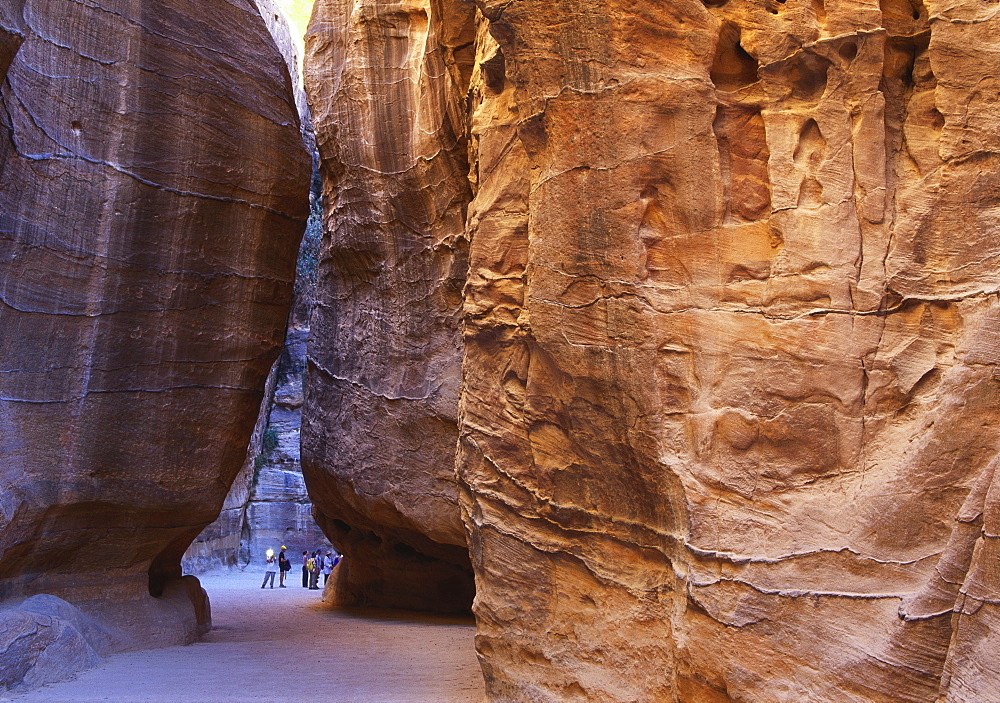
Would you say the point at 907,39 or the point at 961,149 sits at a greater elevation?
the point at 907,39

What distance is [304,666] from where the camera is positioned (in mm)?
9086

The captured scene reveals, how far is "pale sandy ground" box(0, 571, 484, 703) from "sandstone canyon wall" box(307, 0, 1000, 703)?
184cm

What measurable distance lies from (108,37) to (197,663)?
6.88 meters

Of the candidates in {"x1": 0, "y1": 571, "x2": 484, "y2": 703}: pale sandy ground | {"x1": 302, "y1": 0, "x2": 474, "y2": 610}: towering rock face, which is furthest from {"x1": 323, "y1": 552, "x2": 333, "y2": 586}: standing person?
{"x1": 0, "y1": 571, "x2": 484, "y2": 703}: pale sandy ground

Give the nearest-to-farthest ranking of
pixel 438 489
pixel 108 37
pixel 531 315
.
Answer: pixel 531 315 → pixel 108 37 → pixel 438 489

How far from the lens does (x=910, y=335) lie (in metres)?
5.18

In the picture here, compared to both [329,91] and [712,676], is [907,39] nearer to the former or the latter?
[712,676]

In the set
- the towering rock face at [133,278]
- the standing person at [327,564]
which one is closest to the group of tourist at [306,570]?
the standing person at [327,564]

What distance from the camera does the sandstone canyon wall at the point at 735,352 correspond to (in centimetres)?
487

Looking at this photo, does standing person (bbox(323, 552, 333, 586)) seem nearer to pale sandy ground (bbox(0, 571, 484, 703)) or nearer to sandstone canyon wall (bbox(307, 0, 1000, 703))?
pale sandy ground (bbox(0, 571, 484, 703))

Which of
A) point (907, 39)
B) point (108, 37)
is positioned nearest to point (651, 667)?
point (907, 39)

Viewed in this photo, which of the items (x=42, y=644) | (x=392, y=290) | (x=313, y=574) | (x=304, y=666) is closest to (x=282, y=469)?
(x=313, y=574)

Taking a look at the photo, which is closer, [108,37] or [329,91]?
[108,37]

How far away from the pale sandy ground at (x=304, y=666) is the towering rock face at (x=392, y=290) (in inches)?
58.3
